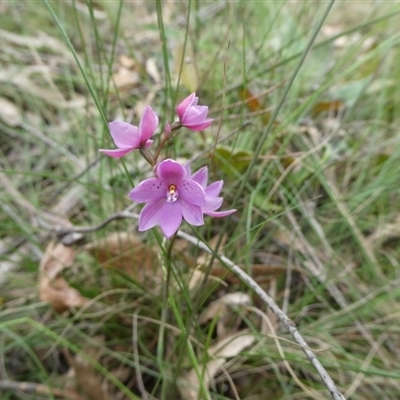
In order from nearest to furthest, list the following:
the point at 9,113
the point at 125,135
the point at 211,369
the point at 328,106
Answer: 1. the point at 125,135
2. the point at 211,369
3. the point at 328,106
4. the point at 9,113

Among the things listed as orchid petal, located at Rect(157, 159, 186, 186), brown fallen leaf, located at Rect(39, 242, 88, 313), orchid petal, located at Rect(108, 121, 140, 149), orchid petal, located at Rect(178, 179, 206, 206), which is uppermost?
orchid petal, located at Rect(108, 121, 140, 149)

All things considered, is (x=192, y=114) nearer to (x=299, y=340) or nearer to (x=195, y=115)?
(x=195, y=115)

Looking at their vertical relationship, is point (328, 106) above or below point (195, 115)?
below

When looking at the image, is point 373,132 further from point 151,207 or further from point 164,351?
point 151,207

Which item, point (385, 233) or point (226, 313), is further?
point (385, 233)

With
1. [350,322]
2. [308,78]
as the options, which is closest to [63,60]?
[308,78]

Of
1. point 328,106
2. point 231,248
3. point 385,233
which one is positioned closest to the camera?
point 231,248

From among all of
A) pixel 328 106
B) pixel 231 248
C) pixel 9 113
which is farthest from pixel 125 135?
pixel 9 113

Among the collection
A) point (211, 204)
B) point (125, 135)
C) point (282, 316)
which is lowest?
point (282, 316)

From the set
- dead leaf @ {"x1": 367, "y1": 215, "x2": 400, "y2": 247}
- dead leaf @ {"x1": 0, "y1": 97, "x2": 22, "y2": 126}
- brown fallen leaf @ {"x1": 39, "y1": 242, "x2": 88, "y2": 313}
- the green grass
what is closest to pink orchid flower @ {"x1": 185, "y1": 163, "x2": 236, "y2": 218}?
the green grass

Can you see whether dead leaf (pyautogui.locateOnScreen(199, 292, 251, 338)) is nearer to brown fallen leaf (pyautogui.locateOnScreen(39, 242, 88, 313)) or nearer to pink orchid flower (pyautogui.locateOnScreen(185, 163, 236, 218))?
brown fallen leaf (pyautogui.locateOnScreen(39, 242, 88, 313))
